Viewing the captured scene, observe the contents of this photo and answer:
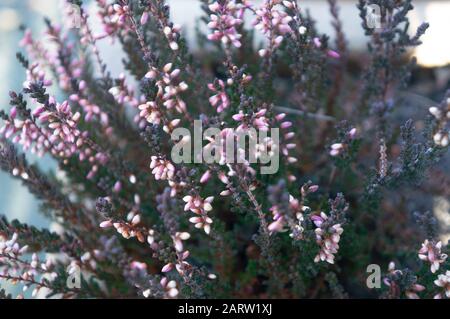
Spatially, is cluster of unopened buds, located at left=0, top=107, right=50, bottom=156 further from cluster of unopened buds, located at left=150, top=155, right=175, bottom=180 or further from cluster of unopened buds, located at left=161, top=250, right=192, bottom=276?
cluster of unopened buds, located at left=161, top=250, right=192, bottom=276

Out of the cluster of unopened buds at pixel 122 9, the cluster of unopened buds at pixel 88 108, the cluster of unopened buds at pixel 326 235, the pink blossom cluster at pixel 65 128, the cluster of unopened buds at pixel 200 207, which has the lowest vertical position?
the cluster of unopened buds at pixel 326 235

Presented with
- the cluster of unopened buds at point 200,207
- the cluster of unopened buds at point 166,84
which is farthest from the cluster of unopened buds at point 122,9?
the cluster of unopened buds at point 200,207

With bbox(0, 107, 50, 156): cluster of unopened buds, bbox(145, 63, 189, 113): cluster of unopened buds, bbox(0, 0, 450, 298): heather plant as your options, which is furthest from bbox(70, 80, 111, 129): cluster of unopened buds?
bbox(145, 63, 189, 113): cluster of unopened buds

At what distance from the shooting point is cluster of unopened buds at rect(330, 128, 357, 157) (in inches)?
50.6

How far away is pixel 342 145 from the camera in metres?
1.33

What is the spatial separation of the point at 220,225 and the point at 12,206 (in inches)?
36.5

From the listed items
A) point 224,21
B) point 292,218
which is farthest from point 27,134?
point 292,218

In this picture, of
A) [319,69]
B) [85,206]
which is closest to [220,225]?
[319,69]

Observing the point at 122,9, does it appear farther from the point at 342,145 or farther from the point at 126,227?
the point at 342,145

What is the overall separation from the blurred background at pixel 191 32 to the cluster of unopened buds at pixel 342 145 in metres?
0.93

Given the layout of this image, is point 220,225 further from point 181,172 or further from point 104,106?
point 104,106

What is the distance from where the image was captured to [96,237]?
1632 millimetres

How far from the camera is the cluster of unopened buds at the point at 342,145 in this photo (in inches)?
50.6

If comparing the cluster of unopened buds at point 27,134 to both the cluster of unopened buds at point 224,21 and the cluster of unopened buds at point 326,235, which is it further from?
the cluster of unopened buds at point 326,235
